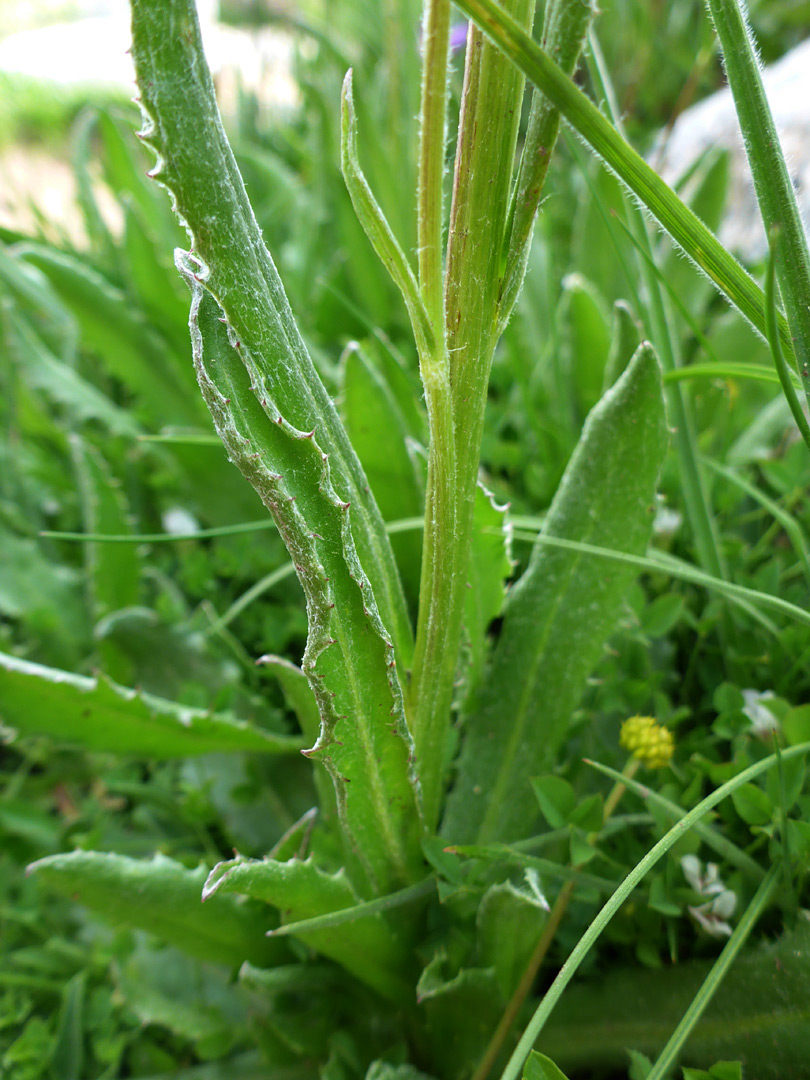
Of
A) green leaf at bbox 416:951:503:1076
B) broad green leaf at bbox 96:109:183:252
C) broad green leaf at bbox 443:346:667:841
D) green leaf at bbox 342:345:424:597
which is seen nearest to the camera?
green leaf at bbox 416:951:503:1076

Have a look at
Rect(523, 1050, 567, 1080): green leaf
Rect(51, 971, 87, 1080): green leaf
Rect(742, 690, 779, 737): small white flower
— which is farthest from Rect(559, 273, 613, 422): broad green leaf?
Rect(51, 971, 87, 1080): green leaf

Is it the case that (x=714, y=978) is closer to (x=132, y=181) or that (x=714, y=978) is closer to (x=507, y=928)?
(x=507, y=928)

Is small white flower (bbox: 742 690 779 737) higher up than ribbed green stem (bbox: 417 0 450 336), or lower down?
lower down

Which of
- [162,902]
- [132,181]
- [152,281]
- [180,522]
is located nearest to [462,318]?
[162,902]

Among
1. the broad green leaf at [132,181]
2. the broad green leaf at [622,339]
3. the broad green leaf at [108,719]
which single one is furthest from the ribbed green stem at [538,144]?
the broad green leaf at [132,181]

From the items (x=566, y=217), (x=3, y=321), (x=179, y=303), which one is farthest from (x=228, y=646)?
(x=566, y=217)

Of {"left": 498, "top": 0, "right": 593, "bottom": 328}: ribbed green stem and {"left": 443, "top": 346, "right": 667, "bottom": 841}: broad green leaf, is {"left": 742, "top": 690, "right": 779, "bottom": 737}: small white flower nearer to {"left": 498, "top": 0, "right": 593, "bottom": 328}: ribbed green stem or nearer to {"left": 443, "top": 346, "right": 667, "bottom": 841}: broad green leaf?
{"left": 443, "top": 346, "right": 667, "bottom": 841}: broad green leaf
